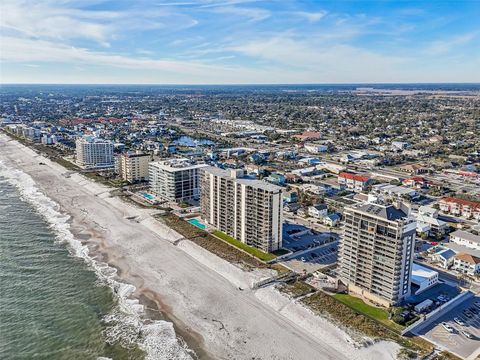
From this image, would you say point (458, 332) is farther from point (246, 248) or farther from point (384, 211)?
point (246, 248)

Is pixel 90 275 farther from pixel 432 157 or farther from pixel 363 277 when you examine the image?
pixel 432 157

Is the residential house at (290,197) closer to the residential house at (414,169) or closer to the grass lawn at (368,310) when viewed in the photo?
the grass lawn at (368,310)

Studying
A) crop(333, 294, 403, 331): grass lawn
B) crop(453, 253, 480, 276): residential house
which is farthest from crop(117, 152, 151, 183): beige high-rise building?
crop(453, 253, 480, 276): residential house

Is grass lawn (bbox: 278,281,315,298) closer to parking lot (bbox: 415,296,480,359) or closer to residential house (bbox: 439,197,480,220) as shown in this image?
parking lot (bbox: 415,296,480,359)

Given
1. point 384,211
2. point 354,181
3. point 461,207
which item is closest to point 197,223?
point 384,211

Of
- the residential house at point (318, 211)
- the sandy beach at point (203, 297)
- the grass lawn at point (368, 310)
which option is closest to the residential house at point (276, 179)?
the residential house at point (318, 211)
